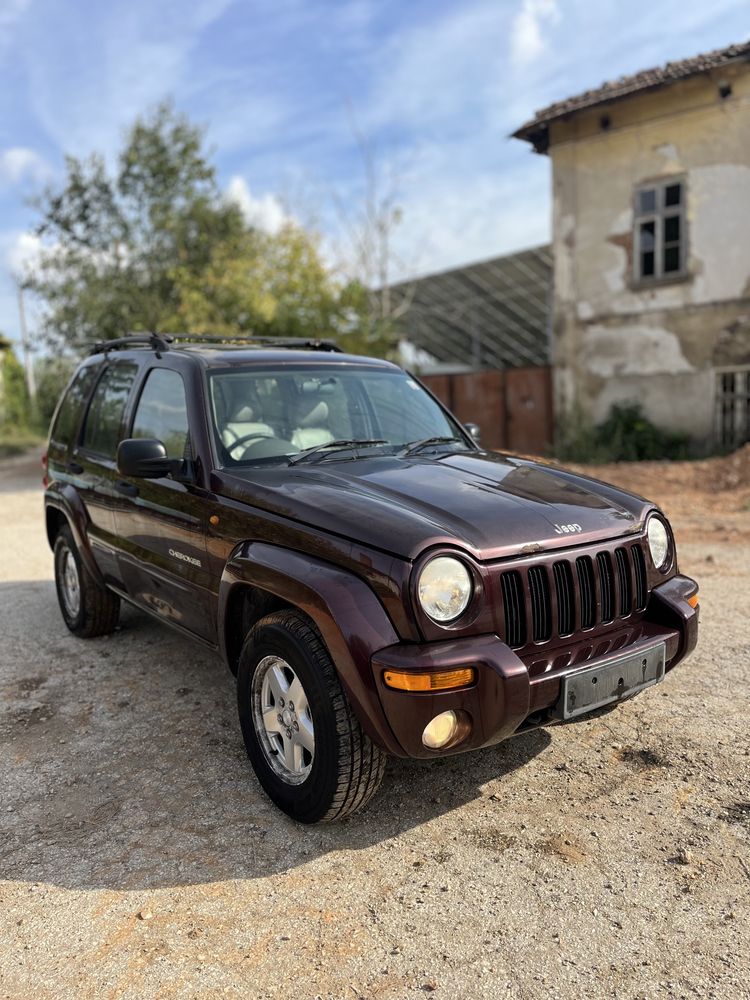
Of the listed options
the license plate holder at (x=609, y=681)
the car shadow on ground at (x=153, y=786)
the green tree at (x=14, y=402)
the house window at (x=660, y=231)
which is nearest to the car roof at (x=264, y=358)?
the car shadow on ground at (x=153, y=786)

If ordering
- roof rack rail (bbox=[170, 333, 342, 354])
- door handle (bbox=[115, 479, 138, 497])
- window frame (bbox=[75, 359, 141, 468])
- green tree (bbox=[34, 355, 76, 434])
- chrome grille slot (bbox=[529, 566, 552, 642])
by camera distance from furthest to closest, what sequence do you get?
green tree (bbox=[34, 355, 76, 434])
roof rack rail (bbox=[170, 333, 342, 354])
window frame (bbox=[75, 359, 141, 468])
door handle (bbox=[115, 479, 138, 497])
chrome grille slot (bbox=[529, 566, 552, 642])

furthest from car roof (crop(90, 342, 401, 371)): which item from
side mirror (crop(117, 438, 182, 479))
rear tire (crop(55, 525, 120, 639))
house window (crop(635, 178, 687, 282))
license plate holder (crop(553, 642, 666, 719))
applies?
house window (crop(635, 178, 687, 282))

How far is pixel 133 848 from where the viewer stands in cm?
291

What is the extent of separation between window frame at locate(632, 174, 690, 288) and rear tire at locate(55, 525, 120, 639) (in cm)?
1284

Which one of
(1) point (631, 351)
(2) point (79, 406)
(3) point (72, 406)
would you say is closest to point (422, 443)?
(2) point (79, 406)

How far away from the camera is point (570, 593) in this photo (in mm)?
2932

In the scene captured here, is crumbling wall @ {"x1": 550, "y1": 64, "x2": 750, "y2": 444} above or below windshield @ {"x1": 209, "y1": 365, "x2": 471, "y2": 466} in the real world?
above

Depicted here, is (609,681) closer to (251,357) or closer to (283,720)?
(283,720)

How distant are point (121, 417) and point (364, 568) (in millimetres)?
2534

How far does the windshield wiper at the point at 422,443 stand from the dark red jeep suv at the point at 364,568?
0.08ft

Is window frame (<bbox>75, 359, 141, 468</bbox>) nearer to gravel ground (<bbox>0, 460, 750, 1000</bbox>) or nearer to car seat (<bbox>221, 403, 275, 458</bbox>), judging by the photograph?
car seat (<bbox>221, 403, 275, 458</bbox>)

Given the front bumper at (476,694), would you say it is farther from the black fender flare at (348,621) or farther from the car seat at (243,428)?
the car seat at (243,428)

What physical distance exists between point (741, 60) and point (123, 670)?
1414 cm

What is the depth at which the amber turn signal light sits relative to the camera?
2.55 m
